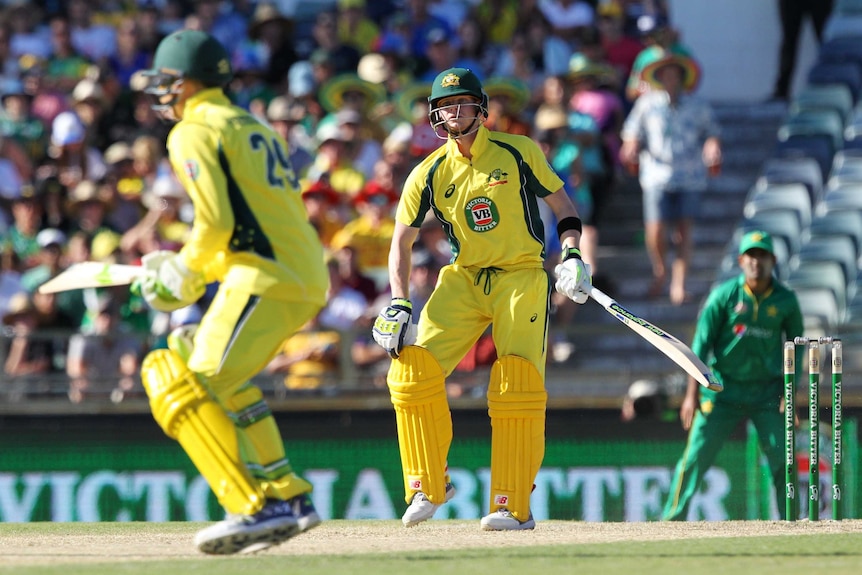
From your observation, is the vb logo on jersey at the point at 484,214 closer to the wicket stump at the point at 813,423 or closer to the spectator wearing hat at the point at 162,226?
the wicket stump at the point at 813,423

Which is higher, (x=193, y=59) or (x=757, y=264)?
(x=193, y=59)

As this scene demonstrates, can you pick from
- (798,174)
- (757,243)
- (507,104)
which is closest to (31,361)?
(507,104)

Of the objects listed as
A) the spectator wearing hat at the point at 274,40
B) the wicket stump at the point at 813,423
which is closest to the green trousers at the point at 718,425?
the wicket stump at the point at 813,423

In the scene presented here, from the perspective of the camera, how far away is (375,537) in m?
8.17

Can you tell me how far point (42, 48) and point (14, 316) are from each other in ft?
15.1

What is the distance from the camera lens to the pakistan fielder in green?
1016 cm

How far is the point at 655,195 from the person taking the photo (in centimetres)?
1352

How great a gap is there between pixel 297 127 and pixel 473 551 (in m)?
8.40

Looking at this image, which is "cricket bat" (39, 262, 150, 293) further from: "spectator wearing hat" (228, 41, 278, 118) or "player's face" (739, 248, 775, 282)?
"spectator wearing hat" (228, 41, 278, 118)

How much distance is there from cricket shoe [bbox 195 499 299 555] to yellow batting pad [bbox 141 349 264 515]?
44 millimetres

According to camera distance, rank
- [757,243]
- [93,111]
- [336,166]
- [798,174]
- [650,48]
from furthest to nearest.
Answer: [93,111], [798,174], [336,166], [650,48], [757,243]

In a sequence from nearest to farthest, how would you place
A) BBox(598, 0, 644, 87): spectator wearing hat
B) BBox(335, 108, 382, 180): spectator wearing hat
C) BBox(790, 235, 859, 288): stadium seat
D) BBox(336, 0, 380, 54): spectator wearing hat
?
1. BBox(790, 235, 859, 288): stadium seat
2. BBox(335, 108, 382, 180): spectator wearing hat
3. BBox(598, 0, 644, 87): spectator wearing hat
4. BBox(336, 0, 380, 54): spectator wearing hat

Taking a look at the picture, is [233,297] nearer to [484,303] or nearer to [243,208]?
[243,208]

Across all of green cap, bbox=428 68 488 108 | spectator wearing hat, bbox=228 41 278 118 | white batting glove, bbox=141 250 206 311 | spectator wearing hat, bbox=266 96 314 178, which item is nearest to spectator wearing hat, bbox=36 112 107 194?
spectator wearing hat, bbox=228 41 278 118
